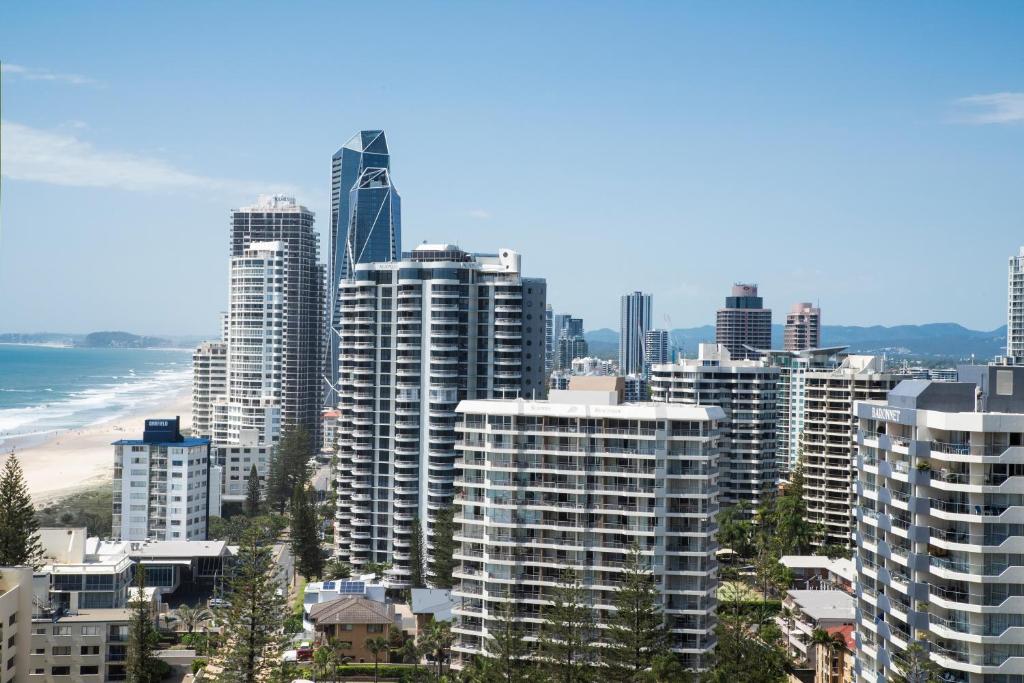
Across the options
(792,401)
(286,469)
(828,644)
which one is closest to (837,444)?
(792,401)

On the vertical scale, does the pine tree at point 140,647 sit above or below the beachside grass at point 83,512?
above

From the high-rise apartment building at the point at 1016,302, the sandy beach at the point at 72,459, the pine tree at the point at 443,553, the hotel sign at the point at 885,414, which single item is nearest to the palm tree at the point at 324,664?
the pine tree at the point at 443,553

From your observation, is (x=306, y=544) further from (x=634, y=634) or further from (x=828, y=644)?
(x=634, y=634)

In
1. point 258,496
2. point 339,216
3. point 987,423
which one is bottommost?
point 258,496

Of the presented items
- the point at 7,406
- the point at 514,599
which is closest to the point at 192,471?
the point at 514,599

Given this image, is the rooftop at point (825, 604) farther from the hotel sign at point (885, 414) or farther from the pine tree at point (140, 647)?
the pine tree at point (140, 647)

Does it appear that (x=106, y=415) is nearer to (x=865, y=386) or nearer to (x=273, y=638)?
(x=865, y=386)
